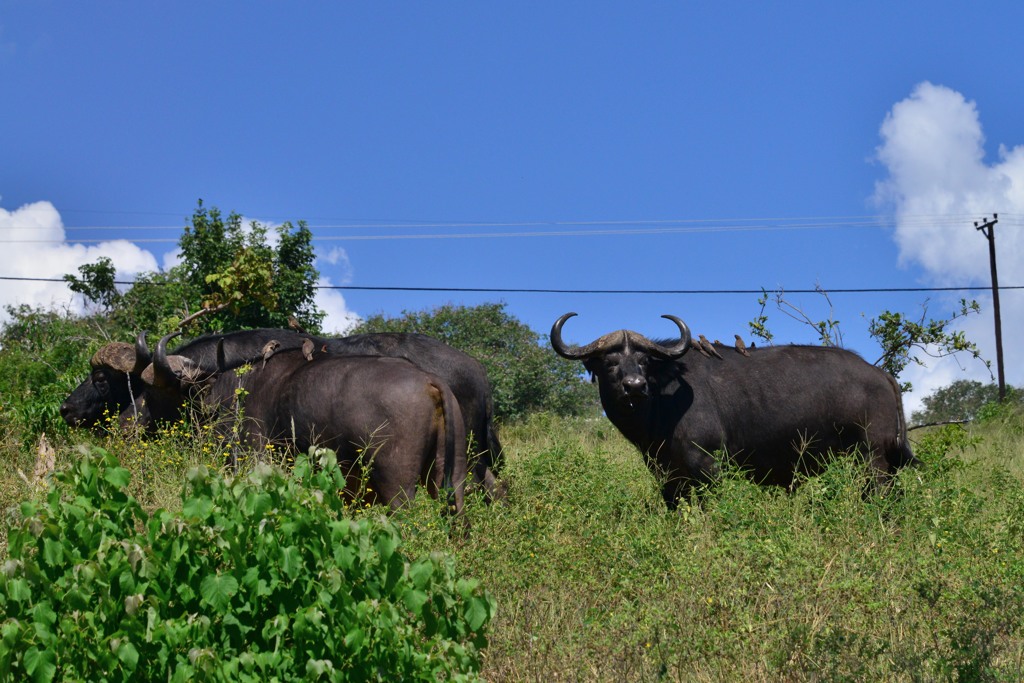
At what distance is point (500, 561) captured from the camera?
17.4ft

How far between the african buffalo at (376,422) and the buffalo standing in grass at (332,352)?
0.98 metres

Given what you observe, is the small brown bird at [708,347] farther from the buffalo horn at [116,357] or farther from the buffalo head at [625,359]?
the buffalo horn at [116,357]

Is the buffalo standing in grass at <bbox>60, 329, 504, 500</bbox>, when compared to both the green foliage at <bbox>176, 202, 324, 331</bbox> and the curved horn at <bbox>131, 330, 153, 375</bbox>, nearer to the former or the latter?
the curved horn at <bbox>131, 330, 153, 375</bbox>

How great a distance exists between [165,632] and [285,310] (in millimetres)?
15578

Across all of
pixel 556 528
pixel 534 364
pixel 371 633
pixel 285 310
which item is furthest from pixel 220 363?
pixel 534 364

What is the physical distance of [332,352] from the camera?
8.91m

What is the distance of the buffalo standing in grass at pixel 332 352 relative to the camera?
859 centimetres

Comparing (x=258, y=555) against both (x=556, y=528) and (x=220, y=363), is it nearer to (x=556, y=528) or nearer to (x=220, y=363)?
(x=556, y=528)

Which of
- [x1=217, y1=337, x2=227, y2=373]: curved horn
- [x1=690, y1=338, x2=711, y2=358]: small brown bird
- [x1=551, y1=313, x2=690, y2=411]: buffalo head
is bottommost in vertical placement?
[x1=217, y1=337, x2=227, y2=373]: curved horn

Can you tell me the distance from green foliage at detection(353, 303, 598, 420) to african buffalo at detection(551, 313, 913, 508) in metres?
14.2

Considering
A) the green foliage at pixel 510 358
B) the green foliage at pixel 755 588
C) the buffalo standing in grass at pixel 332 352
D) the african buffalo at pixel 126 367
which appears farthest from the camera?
the green foliage at pixel 510 358

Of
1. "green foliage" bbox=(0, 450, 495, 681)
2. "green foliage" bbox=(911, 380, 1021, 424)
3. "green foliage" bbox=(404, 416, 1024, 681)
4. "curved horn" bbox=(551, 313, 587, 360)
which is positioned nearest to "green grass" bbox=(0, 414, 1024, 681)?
"green foliage" bbox=(404, 416, 1024, 681)

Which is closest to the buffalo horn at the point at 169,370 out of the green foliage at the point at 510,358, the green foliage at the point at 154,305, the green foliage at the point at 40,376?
the green foliage at the point at 40,376

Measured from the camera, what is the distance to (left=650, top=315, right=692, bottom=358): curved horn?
28.1ft
